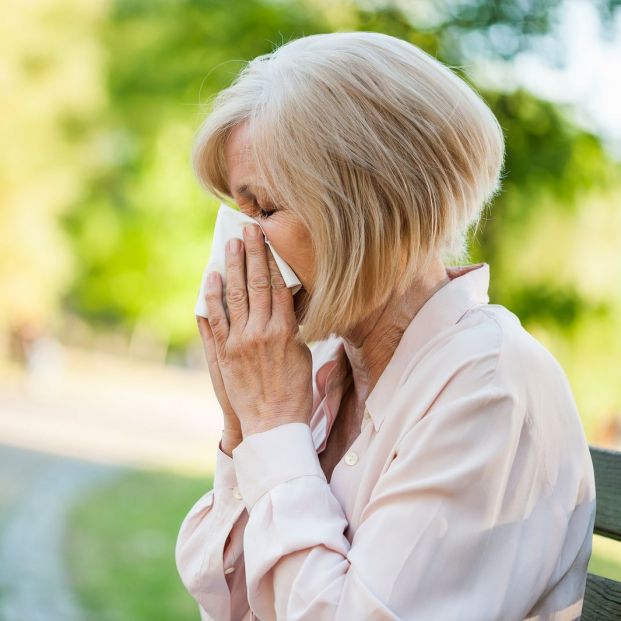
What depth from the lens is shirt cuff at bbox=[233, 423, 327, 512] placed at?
70.4 inches

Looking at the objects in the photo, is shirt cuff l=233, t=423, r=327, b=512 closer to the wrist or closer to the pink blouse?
the pink blouse

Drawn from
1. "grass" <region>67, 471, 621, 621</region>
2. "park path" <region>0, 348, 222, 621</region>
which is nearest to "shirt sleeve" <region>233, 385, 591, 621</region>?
"grass" <region>67, 471, 621, 621</region>

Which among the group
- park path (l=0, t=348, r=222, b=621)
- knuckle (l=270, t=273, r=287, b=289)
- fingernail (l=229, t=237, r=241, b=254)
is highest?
fingernail (l=229, t=237, r=241, b=254)

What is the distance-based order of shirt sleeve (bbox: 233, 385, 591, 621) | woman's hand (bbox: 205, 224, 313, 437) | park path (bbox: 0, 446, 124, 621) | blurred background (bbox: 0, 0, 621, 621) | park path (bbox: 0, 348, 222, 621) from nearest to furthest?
1. shirt sleeve (bbox: 233, 385, 591, 621)
2. woman's hand (bbox: 205, 224, 313, 437)
3. blurred background (bbox: 0, 0, 621, 621)
4. park path (bbox: 0, 446, 124, 621)
5. park path (bbox: 0, 348, 222, 621)

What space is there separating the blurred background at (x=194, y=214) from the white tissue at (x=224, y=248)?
1.24ft

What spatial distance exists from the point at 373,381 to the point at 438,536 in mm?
534

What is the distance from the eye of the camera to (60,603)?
6191 millimetres

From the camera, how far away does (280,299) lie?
1946 millimetres

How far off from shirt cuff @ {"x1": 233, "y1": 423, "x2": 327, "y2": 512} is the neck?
26 cm

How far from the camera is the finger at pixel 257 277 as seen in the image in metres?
1.94

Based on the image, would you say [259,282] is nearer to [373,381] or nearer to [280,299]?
[280,299]

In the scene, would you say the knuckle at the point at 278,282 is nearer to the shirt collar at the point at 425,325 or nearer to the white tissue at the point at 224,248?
the white tissue at the point at 224,248

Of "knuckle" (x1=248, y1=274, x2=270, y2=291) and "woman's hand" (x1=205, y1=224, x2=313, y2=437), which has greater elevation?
"knuckle" (x1=248, y1=274, x2=270, y2=291)

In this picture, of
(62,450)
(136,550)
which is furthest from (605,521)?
(62,450)
